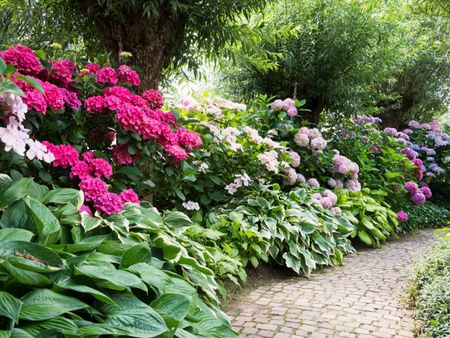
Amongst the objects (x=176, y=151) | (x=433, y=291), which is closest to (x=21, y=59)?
(x=176, y=151)

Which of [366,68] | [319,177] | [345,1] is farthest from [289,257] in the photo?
[345,1]

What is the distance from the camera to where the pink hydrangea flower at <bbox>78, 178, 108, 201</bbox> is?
250cm

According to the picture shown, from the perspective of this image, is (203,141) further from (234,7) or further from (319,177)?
(319,177)

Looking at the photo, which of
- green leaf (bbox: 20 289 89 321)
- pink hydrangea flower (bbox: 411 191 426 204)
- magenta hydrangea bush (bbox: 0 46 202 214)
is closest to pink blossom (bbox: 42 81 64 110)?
magenta hydrangea bush (bbox: 0 46 202 214)

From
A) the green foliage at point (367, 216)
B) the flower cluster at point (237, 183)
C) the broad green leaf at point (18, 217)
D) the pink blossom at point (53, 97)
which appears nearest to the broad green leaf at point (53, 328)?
the broad green leaf at point (18, 217)

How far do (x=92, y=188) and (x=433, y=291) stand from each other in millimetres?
2074

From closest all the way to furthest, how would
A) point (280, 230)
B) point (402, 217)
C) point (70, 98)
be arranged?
1. point (70, 98)
2. point (280, 230)
3. point (402, 217)

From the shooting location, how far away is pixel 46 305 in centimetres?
151

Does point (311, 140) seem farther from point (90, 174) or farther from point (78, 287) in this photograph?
point (78, 287)

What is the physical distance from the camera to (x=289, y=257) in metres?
4.00

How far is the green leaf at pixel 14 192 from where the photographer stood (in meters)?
2.01

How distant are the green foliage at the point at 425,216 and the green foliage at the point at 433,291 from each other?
2827mm

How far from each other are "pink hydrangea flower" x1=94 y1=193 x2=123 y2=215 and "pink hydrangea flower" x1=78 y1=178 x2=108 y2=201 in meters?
0.02

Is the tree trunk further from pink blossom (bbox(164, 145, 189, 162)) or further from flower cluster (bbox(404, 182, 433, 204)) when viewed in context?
flower cluster (bbox(404, 182, 433, 204))
